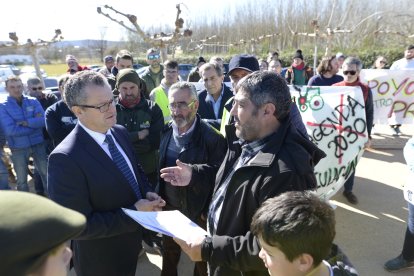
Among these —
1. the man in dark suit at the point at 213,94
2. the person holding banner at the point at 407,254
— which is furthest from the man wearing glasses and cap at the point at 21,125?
the person holding banner at the point at 407,254

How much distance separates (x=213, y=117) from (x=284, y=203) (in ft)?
9.75

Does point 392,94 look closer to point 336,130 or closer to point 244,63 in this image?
point 336,130

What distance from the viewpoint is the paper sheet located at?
186 centimetres

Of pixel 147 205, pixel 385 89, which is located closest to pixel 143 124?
pixel 147 205

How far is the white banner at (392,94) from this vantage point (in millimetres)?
7422

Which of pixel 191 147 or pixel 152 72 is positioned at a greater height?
pixel 152 72

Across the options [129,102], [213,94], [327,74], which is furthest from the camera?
[327,74]

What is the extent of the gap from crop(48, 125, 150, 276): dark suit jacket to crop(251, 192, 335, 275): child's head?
3.49 ft

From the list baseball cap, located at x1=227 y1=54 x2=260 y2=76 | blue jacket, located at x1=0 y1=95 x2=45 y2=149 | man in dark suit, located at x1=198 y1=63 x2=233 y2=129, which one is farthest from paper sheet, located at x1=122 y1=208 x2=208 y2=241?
blue jacket, located at x1=0 y1=95 x2=45 y2=149

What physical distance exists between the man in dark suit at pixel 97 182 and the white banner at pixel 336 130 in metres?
2.78

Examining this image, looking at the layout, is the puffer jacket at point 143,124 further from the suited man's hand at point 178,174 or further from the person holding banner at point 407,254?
the person holding banner at point 407,254

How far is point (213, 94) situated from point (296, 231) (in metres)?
3.18

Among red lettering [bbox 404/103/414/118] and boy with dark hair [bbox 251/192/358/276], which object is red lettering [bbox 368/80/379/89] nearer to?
red lettering [bbox 404/103/414/118]

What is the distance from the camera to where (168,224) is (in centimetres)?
196
